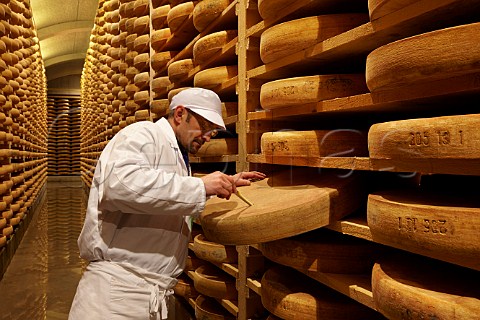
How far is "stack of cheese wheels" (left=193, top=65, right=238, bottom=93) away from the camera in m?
3.11

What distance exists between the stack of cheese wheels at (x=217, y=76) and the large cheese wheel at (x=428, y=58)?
1623 millimetres

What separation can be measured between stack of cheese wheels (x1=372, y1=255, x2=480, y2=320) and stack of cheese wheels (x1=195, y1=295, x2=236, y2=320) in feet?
5.28

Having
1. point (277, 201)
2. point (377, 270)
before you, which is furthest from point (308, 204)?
point (377, 270)

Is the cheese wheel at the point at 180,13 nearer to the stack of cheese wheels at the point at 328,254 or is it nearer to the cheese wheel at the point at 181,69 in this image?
the cheese wheel at the point at 181,69

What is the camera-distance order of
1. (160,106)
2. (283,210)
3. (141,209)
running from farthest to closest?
(160,106) < (141,209) < (283,210)

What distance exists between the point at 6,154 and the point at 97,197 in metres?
3.43

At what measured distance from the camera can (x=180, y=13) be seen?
373 centimetres

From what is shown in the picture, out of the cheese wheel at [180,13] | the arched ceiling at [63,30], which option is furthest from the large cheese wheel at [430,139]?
the arched ceiling at [63,30]

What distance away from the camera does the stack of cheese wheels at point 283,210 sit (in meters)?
1.76

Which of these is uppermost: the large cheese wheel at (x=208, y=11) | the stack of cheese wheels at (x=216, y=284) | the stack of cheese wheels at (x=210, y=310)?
the large cheese wheel at (x=208, y=11)

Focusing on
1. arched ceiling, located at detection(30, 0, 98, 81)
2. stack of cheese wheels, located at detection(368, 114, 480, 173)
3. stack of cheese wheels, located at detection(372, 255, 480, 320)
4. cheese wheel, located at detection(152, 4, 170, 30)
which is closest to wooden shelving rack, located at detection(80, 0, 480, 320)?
stack of cheese wheels, located at detection(368, 114, 480, 173)

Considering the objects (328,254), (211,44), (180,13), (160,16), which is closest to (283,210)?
(328,254)

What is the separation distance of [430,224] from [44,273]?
4486 mm

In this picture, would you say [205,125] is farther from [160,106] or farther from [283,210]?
[160,106]
